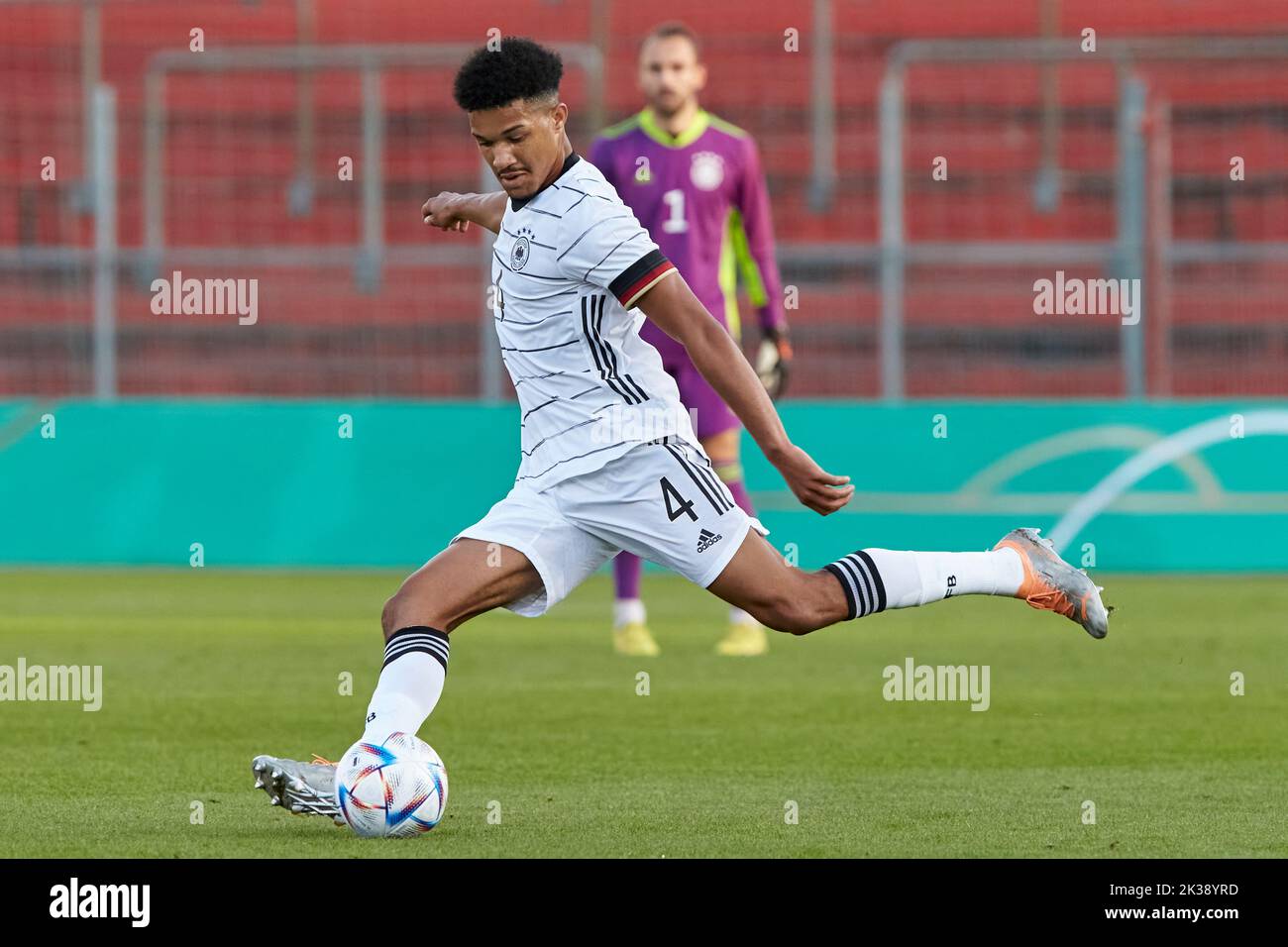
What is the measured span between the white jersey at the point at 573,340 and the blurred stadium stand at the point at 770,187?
905cm

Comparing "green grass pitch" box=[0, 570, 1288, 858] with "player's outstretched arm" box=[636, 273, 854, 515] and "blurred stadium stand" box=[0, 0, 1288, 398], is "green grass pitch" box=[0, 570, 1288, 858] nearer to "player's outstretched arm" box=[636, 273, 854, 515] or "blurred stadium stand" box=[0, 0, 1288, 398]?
"player's outstretched arm" box=[636, 273, 854, 515]

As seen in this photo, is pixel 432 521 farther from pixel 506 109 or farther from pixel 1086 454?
pixel 506 109

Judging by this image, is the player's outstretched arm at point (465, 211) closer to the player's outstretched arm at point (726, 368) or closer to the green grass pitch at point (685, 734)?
the player's outstretched arm at point (726, 368)

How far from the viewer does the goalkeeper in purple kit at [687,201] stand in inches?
391

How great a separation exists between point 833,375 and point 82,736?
9.17 m

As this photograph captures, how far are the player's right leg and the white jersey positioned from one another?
269mm

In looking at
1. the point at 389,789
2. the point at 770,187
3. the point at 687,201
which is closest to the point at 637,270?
the point at 389,789

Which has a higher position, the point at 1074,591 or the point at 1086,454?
the point at 1086,454

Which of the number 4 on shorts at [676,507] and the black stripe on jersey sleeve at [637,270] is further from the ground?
the black stripe on jersey sleeve at [637,270]

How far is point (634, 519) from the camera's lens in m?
5.79

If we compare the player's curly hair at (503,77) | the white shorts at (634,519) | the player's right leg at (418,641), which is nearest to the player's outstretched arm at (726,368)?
the white shorts at (634,519)

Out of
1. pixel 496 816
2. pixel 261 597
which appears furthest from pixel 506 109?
pixel 261 597

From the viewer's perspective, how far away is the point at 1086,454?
13789mm

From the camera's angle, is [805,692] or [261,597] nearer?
[805,692]
